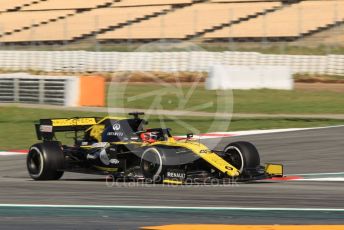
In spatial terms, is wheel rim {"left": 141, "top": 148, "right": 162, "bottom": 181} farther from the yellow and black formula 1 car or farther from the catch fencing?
the catch fencing

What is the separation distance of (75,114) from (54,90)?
379cm

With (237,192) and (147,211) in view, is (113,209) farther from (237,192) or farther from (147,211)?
(237,192)

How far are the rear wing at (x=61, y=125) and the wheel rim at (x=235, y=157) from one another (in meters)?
2.58

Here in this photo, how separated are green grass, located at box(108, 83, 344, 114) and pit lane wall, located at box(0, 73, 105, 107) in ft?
3.08

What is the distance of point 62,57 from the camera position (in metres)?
44.4

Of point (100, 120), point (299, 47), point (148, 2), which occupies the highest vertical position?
point (148, 2)

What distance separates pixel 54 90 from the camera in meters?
29.5

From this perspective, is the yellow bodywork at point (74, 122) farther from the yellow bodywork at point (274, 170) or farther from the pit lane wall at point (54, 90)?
the pit lane wall at point (54, 90)

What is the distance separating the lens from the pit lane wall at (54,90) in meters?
29.2

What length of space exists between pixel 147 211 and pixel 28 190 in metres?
3.05

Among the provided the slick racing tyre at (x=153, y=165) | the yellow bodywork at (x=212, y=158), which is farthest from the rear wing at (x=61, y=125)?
the yellow bodywork at (x=212, y=158)

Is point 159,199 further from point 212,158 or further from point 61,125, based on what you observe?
point 61,125

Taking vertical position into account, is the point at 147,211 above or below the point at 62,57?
below

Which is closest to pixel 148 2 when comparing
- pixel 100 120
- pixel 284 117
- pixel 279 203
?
pixel 284 117
